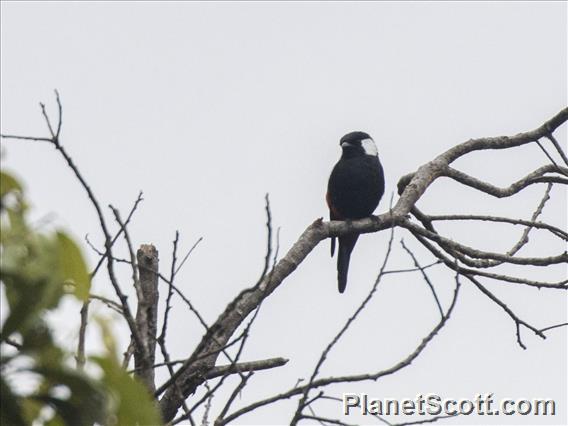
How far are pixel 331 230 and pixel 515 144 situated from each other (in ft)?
3.96

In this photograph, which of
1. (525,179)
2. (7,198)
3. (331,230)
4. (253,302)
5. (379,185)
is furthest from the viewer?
(379,185)

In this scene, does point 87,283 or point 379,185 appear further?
point 379,185

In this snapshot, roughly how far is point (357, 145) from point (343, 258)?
0.93 meters

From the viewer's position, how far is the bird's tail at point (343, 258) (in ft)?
19.7

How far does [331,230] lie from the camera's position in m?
3.82

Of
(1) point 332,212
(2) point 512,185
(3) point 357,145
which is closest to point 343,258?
(1) point 332,212

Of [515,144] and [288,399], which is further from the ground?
[515,144]

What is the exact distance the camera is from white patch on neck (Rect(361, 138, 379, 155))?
21.5ft

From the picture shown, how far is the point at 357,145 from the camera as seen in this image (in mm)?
6578

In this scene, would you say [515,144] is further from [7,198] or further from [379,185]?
[7,198]

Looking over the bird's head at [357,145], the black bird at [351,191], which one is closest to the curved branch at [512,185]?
the black bird at [351,191]

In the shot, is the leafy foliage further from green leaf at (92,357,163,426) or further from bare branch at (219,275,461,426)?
bare branch at (219,275,461,426)

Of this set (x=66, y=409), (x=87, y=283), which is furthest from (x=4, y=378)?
(x=87, y=283)

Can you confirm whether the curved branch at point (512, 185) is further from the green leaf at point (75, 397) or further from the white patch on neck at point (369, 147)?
the green leaf at point (75, 397)
